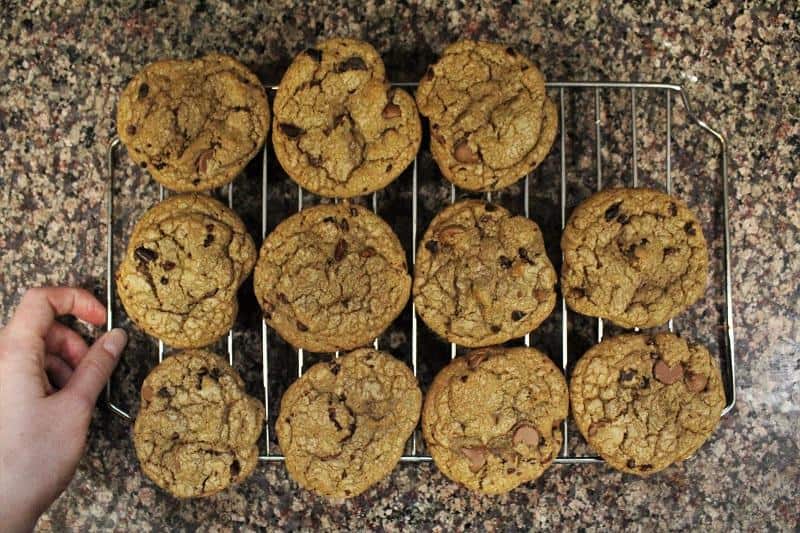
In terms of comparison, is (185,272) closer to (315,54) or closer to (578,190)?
(315,54)

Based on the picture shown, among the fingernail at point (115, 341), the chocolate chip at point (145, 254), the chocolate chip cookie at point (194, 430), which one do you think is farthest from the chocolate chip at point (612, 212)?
the fingernail at point (115, 341)

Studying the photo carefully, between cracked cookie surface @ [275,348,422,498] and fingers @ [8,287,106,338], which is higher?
fingers @ [8,287,106,338]

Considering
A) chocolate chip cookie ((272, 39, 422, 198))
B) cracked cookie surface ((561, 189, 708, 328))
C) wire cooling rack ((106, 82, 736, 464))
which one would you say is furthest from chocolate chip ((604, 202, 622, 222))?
chocolate chip cookie ((272, 39, 422, 198))

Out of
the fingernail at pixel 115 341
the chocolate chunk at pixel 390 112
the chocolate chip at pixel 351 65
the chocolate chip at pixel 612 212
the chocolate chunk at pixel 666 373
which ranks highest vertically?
the chocolate chip at pixel 351 65

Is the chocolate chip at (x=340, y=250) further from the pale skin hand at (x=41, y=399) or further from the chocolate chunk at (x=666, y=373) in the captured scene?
the chocolate chunk at (x=666, y=373)

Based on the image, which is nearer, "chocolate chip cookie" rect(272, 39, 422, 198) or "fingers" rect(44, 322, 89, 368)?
"chocolate chip cookie" rect(272, 39, 422, 198)

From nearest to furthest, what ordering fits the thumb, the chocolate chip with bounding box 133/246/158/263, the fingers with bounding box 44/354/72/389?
the chocolate chip with bounding box 133/246/158/263 < the thumb < the fingers with bounding box 44/354/72/389

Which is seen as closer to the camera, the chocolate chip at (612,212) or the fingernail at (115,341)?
the chocolate chip at (612,212)

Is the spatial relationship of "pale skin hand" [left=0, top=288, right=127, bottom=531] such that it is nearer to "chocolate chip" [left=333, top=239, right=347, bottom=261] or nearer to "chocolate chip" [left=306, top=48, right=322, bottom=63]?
"chocolate chip" [left=333, top=239, right=347, bottom=261]

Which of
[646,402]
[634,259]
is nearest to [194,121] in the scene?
[634,259]
